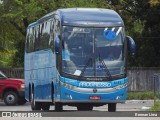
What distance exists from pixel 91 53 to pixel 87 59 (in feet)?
0.95

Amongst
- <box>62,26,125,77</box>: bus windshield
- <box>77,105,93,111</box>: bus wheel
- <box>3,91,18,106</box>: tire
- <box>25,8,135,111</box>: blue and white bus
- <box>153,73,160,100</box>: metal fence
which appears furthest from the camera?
<box>3,91,18,106</box>: tire

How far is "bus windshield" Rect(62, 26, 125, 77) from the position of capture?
2245cm

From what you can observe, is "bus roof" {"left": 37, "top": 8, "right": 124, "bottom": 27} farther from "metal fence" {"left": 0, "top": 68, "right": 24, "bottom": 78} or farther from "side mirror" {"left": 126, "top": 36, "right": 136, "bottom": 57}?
"metal fence" {"left": 0, "top": 68, "right": 24, "bottom": 78}

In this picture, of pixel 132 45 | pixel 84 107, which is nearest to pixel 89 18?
pixel 132 45

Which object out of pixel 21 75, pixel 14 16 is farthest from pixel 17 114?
pixel 21 75

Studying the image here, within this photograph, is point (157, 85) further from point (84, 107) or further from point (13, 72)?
point (13, 72)

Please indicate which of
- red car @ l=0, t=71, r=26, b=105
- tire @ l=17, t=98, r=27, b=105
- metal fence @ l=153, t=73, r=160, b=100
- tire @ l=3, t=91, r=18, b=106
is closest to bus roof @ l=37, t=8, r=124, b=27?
metal fence @ l=153, t=73, r=160, b=100

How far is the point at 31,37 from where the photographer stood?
1113 inches

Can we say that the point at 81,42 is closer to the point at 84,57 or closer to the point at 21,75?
the point at 84,57

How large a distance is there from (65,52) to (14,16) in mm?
14853

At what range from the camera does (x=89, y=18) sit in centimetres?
2327

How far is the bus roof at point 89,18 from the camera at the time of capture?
904 inches

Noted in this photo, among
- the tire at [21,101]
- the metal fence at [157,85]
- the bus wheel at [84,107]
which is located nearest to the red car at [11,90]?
the tire at [21,101]

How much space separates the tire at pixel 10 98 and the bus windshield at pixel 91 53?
A: 9372 mm
